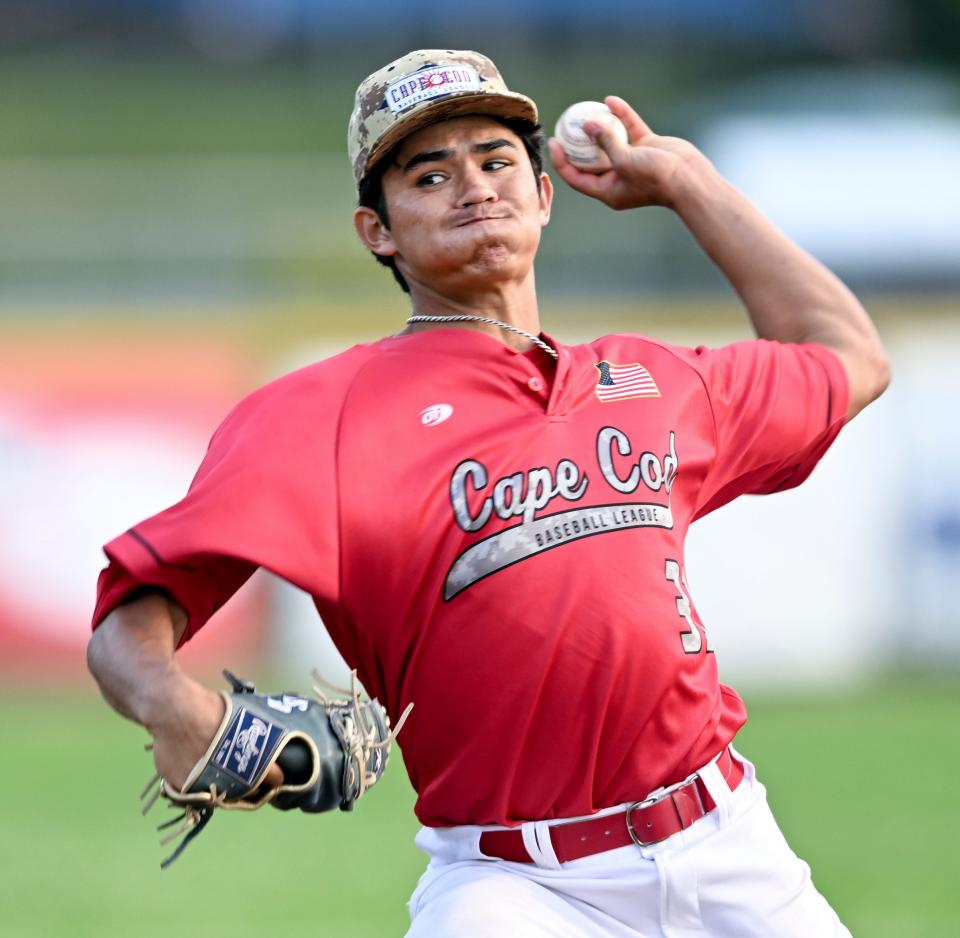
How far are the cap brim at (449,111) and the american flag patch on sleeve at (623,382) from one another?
58 cm

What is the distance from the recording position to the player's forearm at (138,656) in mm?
3135

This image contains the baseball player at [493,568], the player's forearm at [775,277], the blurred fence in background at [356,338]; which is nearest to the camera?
the baseball player at [493,568]

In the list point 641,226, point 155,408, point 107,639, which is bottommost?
point 107,639

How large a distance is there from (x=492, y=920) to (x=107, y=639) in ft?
2.93

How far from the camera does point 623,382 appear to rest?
12.7 ft

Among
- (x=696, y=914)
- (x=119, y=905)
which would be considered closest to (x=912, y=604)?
(x=119, y=905)

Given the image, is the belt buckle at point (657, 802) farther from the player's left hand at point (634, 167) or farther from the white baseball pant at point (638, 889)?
the player's left hand at point (634, 167)

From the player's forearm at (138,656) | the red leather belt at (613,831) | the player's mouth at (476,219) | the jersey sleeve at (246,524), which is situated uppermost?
the player's mouth at (476,219)

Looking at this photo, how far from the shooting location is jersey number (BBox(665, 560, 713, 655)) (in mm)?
3632

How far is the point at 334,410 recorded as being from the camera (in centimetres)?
354

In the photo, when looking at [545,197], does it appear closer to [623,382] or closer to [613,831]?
[623,382]

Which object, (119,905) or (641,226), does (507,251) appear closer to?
(119,905)

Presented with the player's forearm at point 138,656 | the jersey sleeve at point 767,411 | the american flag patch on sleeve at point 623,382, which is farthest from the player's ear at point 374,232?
the player's forearm at point 138,656

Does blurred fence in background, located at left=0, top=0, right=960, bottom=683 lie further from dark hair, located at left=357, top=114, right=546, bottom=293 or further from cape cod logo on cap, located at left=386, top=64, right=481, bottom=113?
cape cod logo on cap, located at left=386, top=64, right=481, bottom=113
